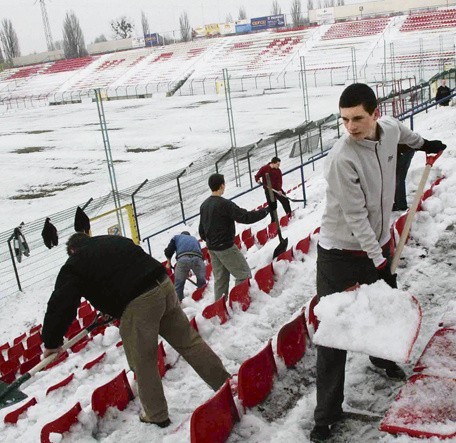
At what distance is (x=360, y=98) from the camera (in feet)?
8.02

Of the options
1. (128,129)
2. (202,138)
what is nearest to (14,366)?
(202,138)

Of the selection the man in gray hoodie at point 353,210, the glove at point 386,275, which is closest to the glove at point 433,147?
the man in gray hoodie at point 353,210

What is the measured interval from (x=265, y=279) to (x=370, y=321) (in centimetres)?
248

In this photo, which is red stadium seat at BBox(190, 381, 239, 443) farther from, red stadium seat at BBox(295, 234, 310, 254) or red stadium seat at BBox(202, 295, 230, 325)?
red stadium seat at BBox(295, 234, 310, 254)

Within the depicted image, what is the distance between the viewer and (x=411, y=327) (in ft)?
8.48

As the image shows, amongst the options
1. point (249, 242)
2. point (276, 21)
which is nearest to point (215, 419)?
point (249, 242)

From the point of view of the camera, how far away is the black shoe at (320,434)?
270 centimetres

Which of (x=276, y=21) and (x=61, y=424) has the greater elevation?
(x=276, y=21)

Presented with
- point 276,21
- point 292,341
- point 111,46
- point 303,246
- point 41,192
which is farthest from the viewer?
point 111,46

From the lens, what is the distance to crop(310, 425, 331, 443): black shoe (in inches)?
106

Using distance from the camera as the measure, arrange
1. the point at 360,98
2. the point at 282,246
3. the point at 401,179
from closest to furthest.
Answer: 1. the point at 360,98
2. the point at 401,179
3. the point at 282,246

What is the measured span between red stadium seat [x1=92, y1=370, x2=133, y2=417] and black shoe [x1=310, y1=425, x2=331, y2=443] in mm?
1253

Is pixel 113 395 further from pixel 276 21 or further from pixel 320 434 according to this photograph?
pixel 276 21

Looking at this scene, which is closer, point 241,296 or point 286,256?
point 241,296
